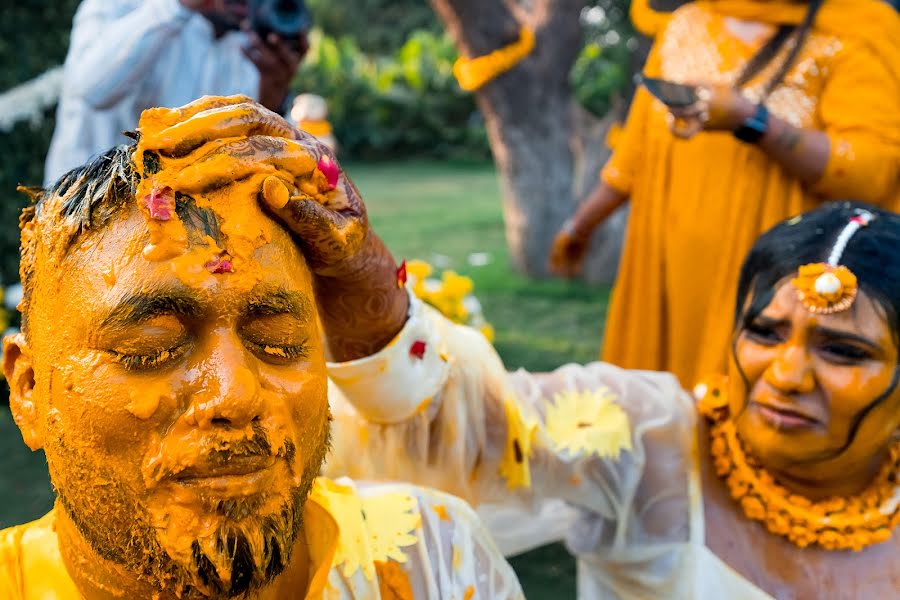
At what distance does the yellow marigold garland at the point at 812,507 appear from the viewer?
2.01 meters

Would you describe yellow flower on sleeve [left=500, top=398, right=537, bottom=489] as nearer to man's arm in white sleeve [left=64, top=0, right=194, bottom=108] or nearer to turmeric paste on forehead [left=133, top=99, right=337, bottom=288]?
turmeric paste on forehead [left=133, top=99, right=337, bottom=288]

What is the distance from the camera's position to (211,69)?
2.96 m

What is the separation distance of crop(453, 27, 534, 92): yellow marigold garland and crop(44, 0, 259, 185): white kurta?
316 cm

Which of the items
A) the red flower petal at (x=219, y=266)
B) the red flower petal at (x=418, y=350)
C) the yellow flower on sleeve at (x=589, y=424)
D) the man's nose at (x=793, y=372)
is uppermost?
the red flower petal at (x=219, y=266)

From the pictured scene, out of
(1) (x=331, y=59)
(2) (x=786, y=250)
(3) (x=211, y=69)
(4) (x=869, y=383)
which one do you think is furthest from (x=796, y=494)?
(1) (x=331, y=59)

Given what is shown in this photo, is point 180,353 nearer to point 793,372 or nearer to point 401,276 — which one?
point 401,276

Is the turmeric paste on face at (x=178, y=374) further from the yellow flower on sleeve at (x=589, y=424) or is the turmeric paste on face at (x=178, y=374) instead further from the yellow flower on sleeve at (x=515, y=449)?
the yellow flower on sleeve at (x=589, y=424)

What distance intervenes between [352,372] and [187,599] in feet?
1.77

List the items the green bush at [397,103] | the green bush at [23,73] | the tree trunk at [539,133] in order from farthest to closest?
the green bush at [397,103]
the tree trunk at [539,133]
the green bush at [23,73]

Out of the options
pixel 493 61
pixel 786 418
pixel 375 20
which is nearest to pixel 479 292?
pixel 493 61

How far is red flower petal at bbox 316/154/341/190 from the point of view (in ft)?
4.12

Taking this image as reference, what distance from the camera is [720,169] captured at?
293 cm

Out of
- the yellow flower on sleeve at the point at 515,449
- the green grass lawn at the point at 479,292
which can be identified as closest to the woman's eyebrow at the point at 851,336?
the yellow flower on sleeve at the point at 515,449

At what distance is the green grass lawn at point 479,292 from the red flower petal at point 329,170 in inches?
93.5
